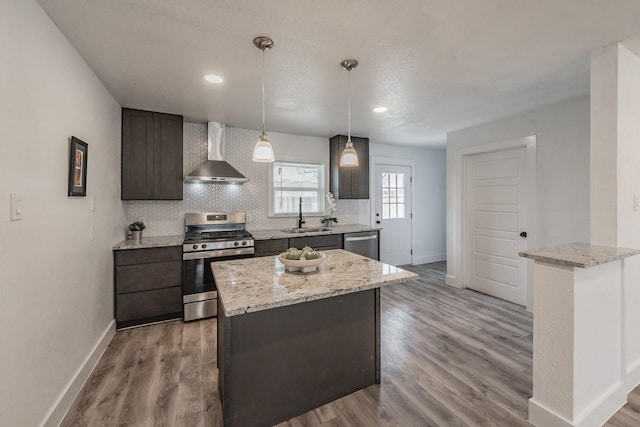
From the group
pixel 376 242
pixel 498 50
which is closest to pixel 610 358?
pixel 498 50

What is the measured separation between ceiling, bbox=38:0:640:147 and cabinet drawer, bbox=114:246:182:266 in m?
1.63

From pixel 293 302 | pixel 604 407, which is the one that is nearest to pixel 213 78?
pixel 293 302

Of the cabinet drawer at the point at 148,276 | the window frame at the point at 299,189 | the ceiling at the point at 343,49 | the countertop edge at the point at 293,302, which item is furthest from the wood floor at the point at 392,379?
the ceiling at the point at 343,49

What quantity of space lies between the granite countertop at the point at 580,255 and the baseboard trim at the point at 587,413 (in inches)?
34.7

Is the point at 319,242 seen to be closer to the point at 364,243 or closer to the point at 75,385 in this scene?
the point at 364,243

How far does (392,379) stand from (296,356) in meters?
0.88

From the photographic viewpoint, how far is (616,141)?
1.91 meters

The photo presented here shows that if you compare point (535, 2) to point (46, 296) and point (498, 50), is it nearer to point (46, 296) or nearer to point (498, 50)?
point (498, 50)

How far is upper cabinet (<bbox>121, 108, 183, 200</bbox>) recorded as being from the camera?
322cm

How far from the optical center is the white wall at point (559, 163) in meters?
2.99

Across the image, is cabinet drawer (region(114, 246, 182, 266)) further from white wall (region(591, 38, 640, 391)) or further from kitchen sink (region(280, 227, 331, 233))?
white wall (region(591, 38, 640, 391))

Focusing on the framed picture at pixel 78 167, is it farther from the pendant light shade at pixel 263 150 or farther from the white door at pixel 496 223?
the white door at pixel 496 223

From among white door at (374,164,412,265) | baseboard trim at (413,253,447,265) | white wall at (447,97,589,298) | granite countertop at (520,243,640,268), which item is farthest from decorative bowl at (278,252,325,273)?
baseboard trim at (413,253,447,265)

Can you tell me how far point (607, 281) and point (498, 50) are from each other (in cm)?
174
